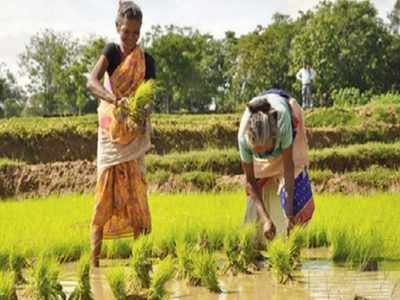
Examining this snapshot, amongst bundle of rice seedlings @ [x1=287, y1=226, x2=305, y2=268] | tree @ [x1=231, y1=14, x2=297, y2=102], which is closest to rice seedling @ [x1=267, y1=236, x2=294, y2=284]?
bundle of rice seedlings @ [x1=287, y1=226, x2=305, y2=268]

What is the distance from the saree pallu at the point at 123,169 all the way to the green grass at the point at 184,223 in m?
0.29

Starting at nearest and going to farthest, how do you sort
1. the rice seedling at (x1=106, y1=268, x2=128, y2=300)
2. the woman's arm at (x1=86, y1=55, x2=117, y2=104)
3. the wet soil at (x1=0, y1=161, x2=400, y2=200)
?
the rice seedling at (x1=106, y1=268, x2=128, y2=300) → the woman's arm at (x1=86, y1=55, x2=117, y2=104) → the wet soil at (x1=0, y1=161, x2=400, y2=200)

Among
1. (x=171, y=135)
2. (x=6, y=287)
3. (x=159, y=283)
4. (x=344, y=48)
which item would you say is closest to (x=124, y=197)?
(x=159, y=283)

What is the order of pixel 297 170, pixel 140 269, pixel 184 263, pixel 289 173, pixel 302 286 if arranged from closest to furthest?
pixel 140 269 < pixel 302 286 < pixel 184 263 < pixel 289 173 < pixel 297 170

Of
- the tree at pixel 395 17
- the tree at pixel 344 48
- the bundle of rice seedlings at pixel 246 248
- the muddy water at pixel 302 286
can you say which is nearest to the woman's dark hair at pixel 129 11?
the bundle of rice seedlings at pixel 246 248

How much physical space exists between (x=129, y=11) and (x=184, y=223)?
203 cm

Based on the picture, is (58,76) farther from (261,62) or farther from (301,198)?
(301,198)

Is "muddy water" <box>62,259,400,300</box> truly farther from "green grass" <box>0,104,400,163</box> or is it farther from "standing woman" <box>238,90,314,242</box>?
"green grass" <box>0,104,400,163</box>

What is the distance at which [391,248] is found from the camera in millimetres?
6270

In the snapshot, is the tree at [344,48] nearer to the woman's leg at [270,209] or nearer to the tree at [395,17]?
the tree at [395,17]

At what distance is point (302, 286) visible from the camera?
500cm

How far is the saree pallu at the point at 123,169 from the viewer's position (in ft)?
19.8

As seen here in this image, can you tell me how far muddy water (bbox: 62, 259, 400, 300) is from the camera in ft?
15.4

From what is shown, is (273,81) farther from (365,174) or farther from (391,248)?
(391,248)
